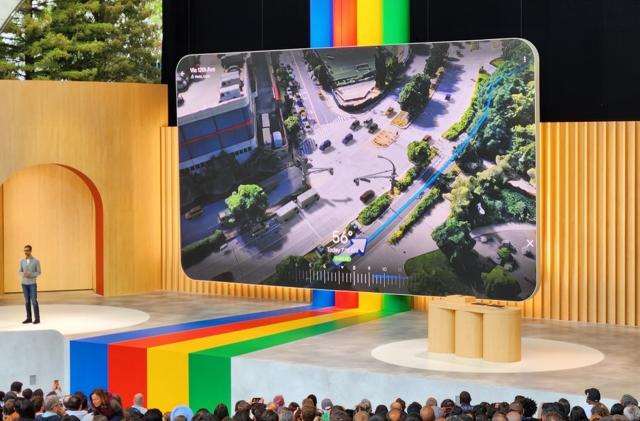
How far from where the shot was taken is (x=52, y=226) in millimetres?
19688

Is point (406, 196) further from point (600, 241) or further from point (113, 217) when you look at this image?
point (113, 217)

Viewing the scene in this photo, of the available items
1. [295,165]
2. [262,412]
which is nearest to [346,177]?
[295,165]

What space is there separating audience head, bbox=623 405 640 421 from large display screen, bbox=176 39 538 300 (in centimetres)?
577

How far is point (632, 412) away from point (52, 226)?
41.4 ft

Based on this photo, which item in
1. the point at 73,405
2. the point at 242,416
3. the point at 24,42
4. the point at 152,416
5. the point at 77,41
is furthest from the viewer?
the point at 77,41

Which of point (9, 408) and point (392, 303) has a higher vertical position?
point (9, 408)

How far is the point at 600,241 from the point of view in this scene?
15.8m

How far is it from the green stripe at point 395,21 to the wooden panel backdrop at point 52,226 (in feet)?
19.2

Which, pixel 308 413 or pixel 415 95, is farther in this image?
pixel 415 95

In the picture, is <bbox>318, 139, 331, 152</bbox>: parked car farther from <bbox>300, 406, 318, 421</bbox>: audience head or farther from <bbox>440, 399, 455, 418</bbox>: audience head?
<bbox>300, 406, 318, 421</bbox>: audience head

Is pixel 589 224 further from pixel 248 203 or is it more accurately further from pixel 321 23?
pixel 321 23

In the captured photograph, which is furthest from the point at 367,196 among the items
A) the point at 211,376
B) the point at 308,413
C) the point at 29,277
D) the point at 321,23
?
the point at 308,413

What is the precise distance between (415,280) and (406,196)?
1.05 metres

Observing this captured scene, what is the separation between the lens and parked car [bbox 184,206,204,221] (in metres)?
17.3
